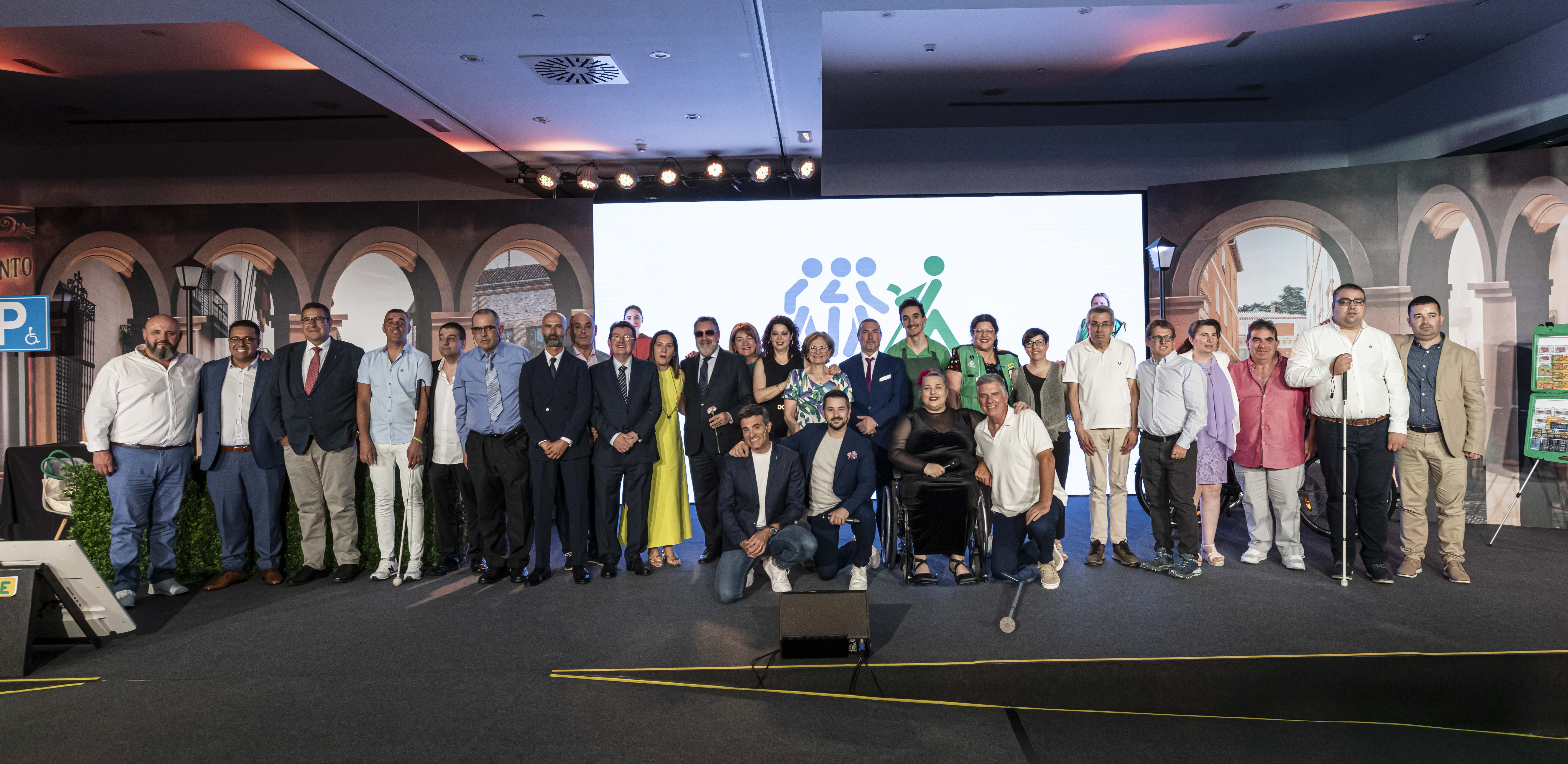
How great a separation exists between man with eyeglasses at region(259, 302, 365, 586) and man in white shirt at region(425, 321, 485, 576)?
426mm

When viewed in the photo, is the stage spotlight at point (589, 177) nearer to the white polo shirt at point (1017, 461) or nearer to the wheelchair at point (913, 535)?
the wheelchair at point (913, 535)

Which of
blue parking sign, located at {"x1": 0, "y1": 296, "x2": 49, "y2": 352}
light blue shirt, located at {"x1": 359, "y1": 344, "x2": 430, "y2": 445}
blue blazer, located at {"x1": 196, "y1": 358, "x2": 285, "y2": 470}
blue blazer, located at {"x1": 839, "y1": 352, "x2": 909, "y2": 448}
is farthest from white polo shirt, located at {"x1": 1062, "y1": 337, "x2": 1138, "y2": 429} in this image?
→ blue parking sign, located at {"x1": 0, "y1": 296, "x2": 49, "y2": 352}

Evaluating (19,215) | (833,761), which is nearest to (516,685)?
(833,761)

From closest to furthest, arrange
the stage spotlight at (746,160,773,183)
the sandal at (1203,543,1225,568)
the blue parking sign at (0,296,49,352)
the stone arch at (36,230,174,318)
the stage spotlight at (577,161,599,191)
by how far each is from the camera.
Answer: the sandal at (1203,543,1225,568), the stage spotlight at (746,160,773,183), the stage spotlight at (577,161,599,191), the blue parking sign at (0,296,49,352), the stone arch at (36,230,174,318)

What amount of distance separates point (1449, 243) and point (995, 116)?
360 cm

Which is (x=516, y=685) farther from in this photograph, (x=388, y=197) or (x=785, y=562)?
(x=388, y=197)

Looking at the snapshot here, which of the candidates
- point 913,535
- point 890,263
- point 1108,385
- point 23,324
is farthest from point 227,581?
point 890,263

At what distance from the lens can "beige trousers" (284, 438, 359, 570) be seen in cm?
435

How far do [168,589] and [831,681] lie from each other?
3.70 metres

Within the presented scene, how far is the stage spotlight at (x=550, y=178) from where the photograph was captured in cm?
680

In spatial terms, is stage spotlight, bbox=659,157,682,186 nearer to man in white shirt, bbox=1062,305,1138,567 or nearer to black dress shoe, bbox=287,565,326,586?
man in white shirt, bbox=1062,305,1138,567

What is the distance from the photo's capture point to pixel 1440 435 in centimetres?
414

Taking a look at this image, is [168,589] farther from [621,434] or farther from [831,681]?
[831,681]

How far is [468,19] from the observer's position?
13.1 feet
